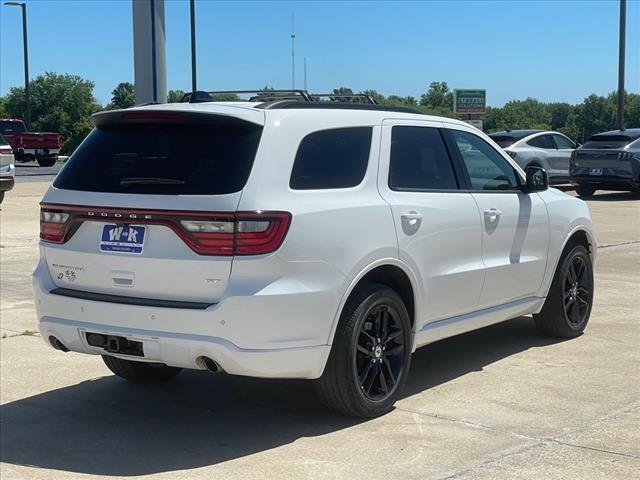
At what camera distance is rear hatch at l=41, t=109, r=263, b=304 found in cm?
464

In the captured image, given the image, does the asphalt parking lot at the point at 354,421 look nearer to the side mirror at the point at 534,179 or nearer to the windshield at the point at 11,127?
the side mirror at the point at 534,179

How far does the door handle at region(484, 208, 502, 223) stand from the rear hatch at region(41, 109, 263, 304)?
2.01 meters

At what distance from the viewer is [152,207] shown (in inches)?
188

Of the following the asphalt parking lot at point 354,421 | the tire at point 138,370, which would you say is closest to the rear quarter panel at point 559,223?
the asphalt parking lot at point 354,421

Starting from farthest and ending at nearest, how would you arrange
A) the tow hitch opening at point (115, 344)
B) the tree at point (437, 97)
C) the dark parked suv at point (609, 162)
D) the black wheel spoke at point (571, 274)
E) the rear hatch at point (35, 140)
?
the tree at point (437, 97) < the rear hatch at point (35, 140) < the dark parked suv at point (609, 162) < the black wheel spoke at point (571, 274) < the tow hitch opening at point (115, 344)

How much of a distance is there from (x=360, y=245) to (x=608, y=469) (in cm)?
172

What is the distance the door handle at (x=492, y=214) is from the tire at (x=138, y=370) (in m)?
2.42

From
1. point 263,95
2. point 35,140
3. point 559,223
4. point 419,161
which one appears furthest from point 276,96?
point 35,140

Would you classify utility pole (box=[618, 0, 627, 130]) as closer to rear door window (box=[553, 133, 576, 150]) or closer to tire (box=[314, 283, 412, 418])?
rear door window (box=[553, 133, 576, 150])

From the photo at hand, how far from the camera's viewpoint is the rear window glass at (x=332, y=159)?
495cm

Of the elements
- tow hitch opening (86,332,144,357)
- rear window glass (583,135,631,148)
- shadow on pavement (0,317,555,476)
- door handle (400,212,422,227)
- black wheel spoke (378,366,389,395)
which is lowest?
shadow on pavement (0,317,555,476)

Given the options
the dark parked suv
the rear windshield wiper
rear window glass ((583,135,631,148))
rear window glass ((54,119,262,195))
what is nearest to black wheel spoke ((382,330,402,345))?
rear window glass ((54,119,262,195))

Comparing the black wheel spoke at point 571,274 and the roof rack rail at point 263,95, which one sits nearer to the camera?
the roof rack rail at point 263,95

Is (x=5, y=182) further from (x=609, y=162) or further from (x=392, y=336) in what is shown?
(x=392, y=336)
